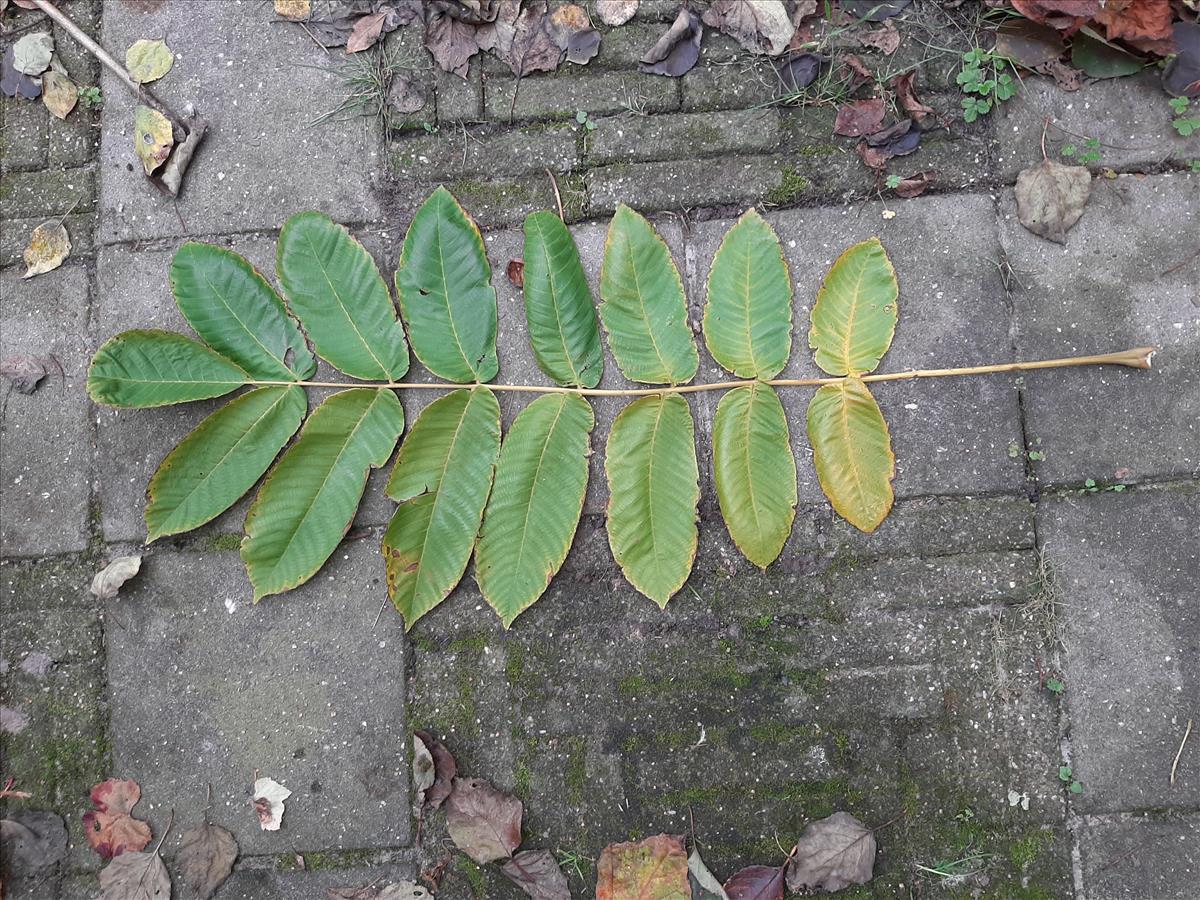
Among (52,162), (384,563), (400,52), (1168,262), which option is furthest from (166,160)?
(1168,262)

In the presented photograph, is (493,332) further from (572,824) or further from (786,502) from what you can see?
(572,824)

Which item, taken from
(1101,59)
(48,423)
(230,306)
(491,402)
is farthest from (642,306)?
(48,423)

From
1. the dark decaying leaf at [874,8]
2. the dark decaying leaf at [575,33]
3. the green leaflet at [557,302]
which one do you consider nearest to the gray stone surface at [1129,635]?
the green leaflet at [557,302]

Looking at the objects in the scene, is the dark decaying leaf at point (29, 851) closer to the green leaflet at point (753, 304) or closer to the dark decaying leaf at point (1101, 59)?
the green leaflet at point (753, 304)

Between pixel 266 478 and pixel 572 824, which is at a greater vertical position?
pixel 266 478

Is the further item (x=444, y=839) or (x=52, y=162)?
(x=52, y=162)

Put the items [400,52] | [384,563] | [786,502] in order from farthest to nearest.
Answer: [400,52]
[384,563]
[786,502]

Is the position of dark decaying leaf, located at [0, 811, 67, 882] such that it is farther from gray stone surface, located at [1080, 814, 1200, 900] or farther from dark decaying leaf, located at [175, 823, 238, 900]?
gray stone surface, located at [1080, 814, 1200, 900]

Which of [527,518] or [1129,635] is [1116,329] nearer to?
[1129,635]
